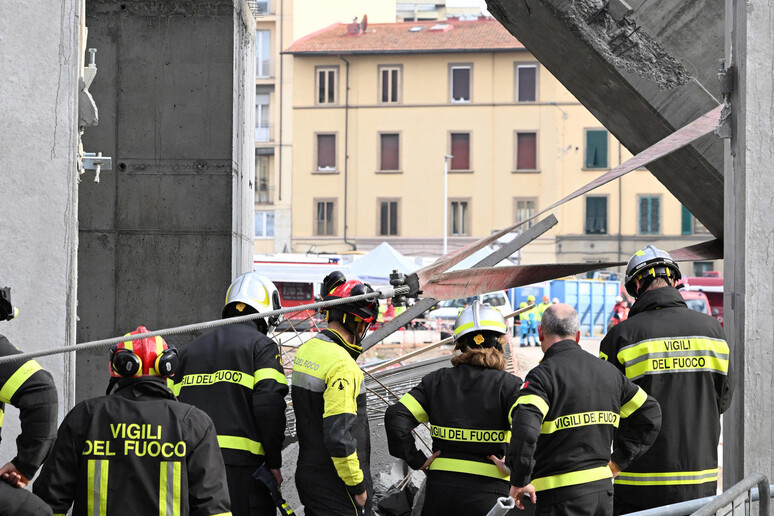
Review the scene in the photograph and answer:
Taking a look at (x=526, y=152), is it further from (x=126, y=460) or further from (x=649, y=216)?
(x=126, y=460)

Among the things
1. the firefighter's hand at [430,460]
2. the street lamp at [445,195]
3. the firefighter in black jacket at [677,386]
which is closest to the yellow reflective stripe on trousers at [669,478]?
the firefighter in black jacket at [677,386]

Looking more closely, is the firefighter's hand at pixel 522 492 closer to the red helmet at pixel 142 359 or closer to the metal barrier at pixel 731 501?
the metal barrier at pixel 731 501

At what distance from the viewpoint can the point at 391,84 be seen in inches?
1914

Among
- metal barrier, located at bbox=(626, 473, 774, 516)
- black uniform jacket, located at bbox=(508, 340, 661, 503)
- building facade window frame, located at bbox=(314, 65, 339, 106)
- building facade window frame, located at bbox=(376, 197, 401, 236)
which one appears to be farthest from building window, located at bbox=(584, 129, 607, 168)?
metal barrier, located at bbox=(626, 473, 774, 516)

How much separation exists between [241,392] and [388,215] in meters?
43.3

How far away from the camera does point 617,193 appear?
154 ft

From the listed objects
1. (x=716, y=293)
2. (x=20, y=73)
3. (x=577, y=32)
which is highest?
(x=577, y=32)

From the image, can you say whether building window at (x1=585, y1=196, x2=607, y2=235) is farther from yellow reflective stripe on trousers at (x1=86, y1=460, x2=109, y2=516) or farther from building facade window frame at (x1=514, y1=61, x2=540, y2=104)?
yellow reflective stripe on trousers at (x1=86, y1=460, x2=109, y2=516)

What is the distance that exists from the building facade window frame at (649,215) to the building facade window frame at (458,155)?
8.19 metres

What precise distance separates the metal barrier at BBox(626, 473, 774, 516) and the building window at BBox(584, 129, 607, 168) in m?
44.2

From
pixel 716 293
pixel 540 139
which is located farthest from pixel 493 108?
pixel 716 293

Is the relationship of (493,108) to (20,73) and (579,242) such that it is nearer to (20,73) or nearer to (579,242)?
(579,242)

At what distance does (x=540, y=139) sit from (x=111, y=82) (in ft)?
134

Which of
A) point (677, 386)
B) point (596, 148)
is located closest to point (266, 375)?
point (677, 386)
